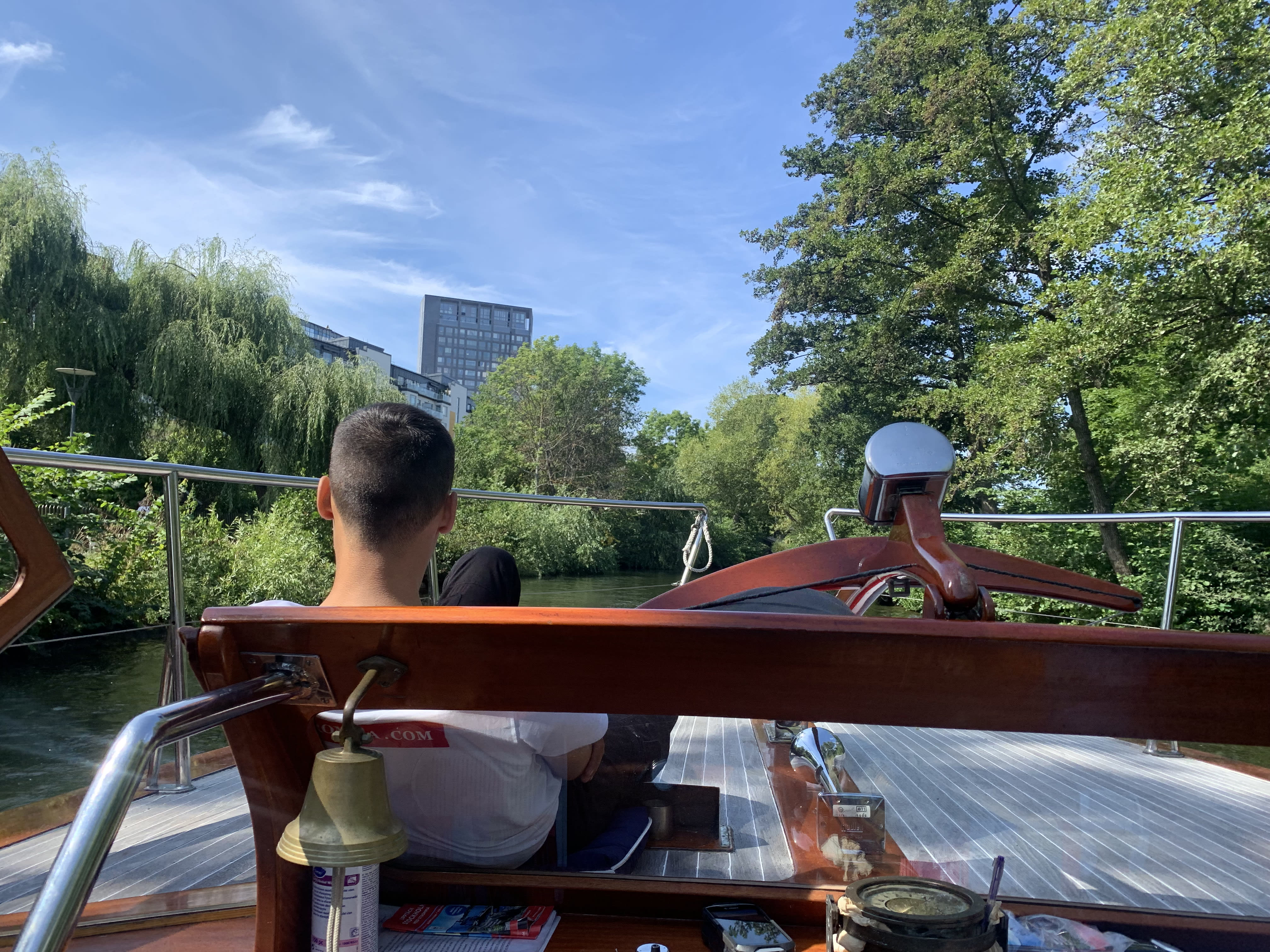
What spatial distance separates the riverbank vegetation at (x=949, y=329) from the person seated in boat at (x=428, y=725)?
1966 mm

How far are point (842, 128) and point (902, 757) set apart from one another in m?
24.1

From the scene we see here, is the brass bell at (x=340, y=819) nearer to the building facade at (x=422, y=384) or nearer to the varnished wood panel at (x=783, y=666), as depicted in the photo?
the varnished wood panel at (x=783, y=666)

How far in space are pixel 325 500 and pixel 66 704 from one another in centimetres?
173

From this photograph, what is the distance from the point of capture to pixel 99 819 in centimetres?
57

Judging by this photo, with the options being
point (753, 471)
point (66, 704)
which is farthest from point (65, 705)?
point (753, 471)

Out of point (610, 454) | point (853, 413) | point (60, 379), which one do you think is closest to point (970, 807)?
point (60, 379)

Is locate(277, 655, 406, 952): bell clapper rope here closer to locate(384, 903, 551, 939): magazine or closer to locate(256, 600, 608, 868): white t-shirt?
locate(256, 600, 608, 868): white t-shirt

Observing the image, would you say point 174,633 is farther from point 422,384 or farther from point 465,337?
point 465,337

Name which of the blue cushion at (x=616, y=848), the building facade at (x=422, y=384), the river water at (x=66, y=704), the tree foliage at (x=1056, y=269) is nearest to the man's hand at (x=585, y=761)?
the blue cushion at (x=616, y=848)

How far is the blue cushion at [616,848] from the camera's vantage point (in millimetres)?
1188

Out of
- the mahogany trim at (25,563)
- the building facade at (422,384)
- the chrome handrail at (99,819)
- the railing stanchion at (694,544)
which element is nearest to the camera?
the chrome handrail at (99,819)

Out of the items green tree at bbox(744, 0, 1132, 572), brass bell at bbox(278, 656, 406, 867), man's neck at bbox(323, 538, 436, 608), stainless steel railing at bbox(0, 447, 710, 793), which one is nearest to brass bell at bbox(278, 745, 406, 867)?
brass bell at bbox(278, 656, 406, 867)

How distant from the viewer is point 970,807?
1161 millimetres

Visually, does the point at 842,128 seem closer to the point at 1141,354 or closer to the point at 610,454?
the point at 1141,354
